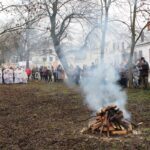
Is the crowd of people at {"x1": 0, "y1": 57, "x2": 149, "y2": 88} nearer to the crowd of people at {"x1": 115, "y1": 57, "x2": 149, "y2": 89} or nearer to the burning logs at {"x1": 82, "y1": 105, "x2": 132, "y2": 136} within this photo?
the crowd of people at {"x1": 115, "y1": 57, "x2": 149, "y2": 89}

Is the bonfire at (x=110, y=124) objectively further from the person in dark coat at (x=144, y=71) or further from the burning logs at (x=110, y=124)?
the person in dark coat at (x=144, y=71)

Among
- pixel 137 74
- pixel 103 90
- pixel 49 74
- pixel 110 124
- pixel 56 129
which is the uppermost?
pixel 49 74

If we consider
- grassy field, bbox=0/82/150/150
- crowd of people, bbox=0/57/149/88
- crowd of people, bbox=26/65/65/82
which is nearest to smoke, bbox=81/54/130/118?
grassy field, bbox=0/82/150/150

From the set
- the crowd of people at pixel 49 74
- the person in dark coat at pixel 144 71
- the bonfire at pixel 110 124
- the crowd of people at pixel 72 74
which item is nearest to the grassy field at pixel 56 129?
the bonfire at pixel 110 124

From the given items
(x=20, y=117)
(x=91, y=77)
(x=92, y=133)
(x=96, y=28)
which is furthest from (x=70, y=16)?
(x=92, y=133)

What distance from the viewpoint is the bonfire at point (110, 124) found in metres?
10.7

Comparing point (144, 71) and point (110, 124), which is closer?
point (110, 124)

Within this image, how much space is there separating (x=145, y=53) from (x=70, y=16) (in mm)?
24753

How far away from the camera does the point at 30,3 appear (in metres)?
16.1

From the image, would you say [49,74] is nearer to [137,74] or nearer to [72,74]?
[72,74]

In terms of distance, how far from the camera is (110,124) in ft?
35.9

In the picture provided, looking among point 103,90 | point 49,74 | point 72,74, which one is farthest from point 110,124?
point 49,74

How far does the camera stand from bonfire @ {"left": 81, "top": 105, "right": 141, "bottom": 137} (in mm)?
10703

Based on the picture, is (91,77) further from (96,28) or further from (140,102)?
(96,28)
